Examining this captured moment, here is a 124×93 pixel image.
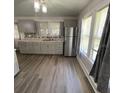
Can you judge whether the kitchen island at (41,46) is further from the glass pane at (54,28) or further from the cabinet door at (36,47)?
the glass pane at (54,28)

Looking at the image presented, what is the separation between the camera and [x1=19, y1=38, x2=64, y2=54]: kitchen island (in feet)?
20.1

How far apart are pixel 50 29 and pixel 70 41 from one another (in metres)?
1.64

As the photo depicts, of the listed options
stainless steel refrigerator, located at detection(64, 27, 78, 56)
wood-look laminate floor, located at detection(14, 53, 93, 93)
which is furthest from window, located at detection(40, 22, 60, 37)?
wood-look laminate floor, located at detection(14, 53, 93, 93)

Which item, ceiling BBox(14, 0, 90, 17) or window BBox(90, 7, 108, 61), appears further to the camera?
ceiling BBox(14, 0, 90, 17)

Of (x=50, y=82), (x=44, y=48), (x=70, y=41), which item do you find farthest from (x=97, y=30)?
(x=44, y=48)

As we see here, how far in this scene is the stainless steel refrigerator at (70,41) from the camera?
5703 mm

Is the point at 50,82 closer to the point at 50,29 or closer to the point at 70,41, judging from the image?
the point at 70,41

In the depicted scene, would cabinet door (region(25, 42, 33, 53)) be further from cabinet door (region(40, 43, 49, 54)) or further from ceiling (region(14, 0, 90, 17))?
ceiling (region(14, 0, 90, 17))

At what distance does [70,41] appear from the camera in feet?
18.9

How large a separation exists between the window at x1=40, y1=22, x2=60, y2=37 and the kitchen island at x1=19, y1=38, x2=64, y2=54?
65cm

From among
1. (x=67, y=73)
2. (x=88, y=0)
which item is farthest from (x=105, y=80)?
(x=88, y=0)

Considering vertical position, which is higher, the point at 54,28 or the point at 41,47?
the point at 54,28
